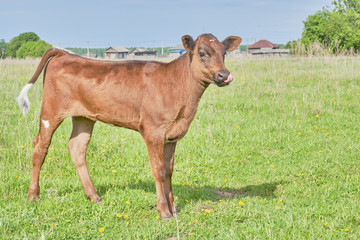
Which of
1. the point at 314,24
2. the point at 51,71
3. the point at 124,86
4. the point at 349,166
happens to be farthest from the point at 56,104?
the point at 314,24

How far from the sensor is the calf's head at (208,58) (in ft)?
14.0

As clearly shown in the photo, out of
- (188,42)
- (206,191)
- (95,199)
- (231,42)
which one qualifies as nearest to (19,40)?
(95,199)

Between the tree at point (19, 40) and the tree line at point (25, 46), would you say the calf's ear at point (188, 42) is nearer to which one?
the tree line at point (25, 46)

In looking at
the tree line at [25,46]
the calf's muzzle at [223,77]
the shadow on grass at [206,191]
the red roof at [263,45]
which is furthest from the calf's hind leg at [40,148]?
the red roof at [263,45]

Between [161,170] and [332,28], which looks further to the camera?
[332,28]

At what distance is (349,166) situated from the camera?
21.4 ft

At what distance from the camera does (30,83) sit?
5195 millimetres

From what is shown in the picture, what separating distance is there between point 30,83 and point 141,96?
1677 mm

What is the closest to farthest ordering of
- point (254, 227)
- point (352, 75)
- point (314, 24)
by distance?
point (254, 227) < point (352, 75) < point (314, 24)

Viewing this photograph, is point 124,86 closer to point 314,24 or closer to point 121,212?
point 121,212

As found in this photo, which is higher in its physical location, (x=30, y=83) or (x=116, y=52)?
(x=116, y=52)

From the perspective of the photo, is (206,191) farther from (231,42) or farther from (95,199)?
(231,42)

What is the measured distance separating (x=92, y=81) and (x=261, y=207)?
281 cm

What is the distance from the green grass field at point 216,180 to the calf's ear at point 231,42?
210 centimetres
